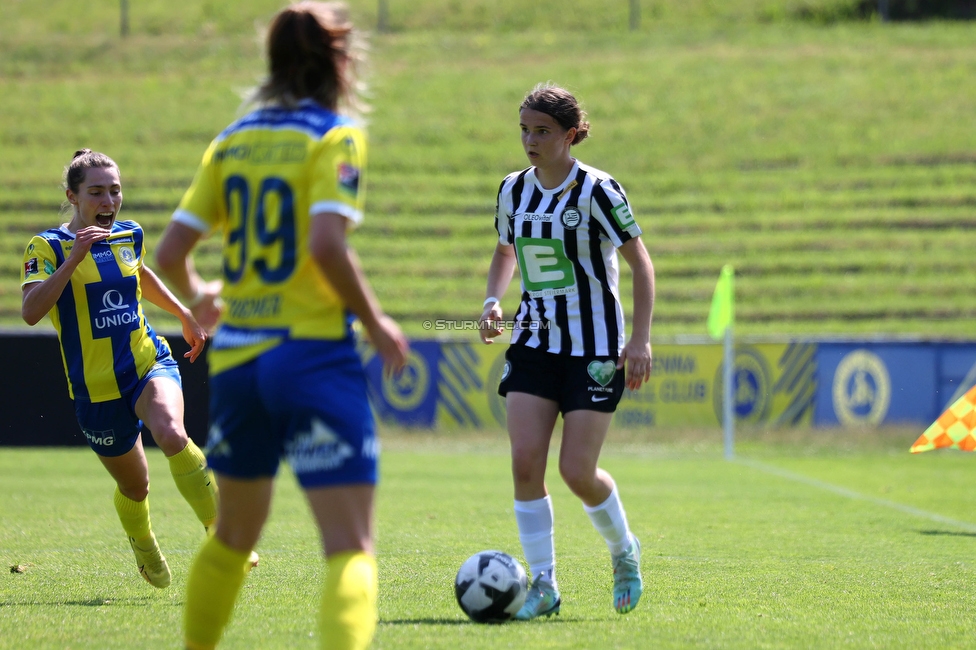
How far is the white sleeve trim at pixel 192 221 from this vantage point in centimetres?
306

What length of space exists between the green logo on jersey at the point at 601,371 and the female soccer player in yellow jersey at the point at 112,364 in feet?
6.30

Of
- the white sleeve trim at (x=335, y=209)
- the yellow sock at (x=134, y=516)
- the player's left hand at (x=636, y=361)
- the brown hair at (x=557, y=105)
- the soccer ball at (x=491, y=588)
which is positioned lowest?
the soccer ball at (x=491, y=588)

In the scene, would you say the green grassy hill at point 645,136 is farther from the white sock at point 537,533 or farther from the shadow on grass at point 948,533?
the white sock at point 537,533

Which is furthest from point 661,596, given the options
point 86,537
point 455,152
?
point 455,152

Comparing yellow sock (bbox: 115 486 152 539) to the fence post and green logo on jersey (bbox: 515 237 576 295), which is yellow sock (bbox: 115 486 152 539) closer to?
green logo on jersey (bbox: 515 237 576 295)

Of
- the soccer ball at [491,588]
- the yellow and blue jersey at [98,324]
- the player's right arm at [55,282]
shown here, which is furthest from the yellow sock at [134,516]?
the soccer ball at [491,588]

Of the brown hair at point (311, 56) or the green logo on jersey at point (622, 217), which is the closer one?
the brown hair at point (311, 56)

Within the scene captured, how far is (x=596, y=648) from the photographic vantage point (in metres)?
4.03

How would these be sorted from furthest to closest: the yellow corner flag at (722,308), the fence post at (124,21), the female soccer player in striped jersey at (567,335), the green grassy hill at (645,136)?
the fence post at (124,21), the green grassy hill at (645,136), the yellow corner flag at (722,308), the female soccer player in striped jersey at (567,335)

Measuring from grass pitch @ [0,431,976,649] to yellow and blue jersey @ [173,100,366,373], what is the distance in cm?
158

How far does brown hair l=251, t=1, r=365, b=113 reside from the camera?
3.01 meters

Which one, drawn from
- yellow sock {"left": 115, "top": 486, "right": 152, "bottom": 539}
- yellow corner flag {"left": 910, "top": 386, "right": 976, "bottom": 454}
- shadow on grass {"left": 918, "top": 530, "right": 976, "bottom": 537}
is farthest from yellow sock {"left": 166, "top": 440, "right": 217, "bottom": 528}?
yellow corner flag {"left": 910, "top": 386, "right": 976, "bottom": 454}

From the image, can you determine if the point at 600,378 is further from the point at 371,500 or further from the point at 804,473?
the point at 804,473

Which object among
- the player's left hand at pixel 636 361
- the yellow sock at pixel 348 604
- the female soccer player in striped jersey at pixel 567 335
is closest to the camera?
the yellow sock at pixel 348 604
